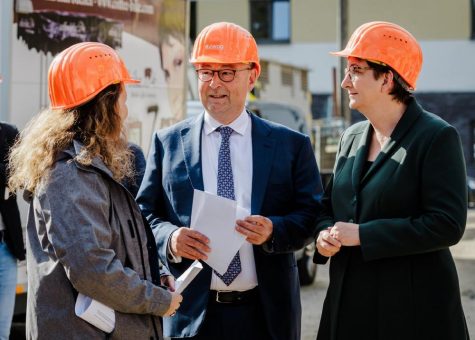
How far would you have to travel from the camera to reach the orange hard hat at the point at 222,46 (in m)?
3.72

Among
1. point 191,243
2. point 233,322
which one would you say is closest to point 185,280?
point 191,243

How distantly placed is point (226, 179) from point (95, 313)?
1.04 metres

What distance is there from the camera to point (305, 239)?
12.1 feet

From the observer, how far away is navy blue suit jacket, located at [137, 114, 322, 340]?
361cm

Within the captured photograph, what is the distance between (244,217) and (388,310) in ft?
2.36

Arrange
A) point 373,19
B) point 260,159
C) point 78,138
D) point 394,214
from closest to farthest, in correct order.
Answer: point 78,138, point 394,214, point 260,159, point 373,19

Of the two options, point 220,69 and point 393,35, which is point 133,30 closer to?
point 220,69

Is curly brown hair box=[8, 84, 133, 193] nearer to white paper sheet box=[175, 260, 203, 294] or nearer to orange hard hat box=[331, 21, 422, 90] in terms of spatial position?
white paper sheet box=[175, 260, 203, 294]

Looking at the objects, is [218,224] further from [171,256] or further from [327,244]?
[327,244]

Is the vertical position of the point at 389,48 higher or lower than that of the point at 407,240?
higher

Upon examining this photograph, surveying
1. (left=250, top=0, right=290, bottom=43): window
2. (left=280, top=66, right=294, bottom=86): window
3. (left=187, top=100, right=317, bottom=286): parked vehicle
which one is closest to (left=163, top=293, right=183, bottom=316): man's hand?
(left=187, top=100, right=317, bottom=286): parked vehicle

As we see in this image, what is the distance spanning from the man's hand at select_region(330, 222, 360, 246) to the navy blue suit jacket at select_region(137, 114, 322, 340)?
0.40 m

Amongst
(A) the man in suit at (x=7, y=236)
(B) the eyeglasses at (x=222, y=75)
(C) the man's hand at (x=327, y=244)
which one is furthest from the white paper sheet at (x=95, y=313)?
(A) the man in suit at (x=7, y=236)

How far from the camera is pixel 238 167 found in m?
3.73
